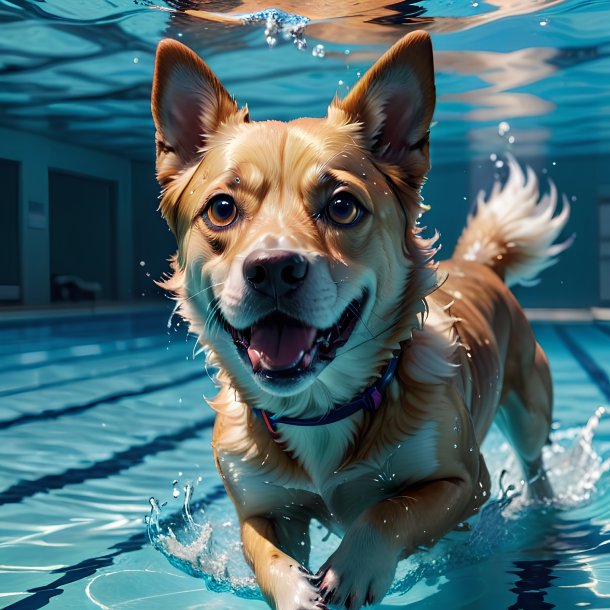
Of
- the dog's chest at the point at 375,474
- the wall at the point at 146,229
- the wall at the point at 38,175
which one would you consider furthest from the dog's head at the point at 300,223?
the wall at the point at 146,229

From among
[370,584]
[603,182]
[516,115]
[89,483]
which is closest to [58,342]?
[89,483]

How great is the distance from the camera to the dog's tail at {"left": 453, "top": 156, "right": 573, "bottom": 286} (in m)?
4.18

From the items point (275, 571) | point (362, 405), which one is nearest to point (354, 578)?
point (275, 571)

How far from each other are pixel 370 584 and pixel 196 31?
23.0ft

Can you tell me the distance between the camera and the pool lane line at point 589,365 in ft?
25.8

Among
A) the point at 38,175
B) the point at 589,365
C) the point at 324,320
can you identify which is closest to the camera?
the point at 324,320

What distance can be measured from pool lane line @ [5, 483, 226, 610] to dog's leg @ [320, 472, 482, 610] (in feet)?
4.22

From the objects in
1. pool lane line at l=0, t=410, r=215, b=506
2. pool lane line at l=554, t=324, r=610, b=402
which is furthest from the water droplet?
pool lane line at l=0, t=410, r=215, b=506

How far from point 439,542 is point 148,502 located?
2.18 meters

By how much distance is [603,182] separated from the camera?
60.2 feet

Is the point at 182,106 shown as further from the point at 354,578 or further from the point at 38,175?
the point at 38,175

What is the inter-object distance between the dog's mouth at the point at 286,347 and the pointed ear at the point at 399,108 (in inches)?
22.3

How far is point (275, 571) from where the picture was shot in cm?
205

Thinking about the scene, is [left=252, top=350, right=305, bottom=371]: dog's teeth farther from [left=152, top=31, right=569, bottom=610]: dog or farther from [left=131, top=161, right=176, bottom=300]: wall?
[left=131, top=161, right=176, bottom=300]: wall
